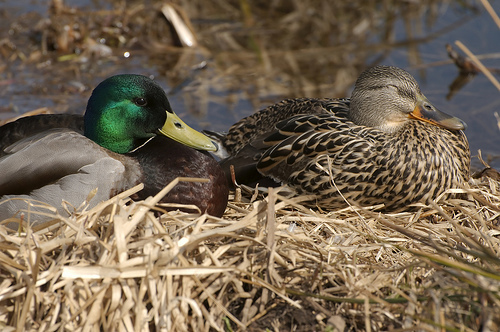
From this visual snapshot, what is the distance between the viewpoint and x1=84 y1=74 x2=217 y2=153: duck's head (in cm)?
398

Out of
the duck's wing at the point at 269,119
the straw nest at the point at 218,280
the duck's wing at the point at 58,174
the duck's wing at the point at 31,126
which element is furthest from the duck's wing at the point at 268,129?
the straw nest at the point at 218,280

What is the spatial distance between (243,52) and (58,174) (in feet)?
12.3

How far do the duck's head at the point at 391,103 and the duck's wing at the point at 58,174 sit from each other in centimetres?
149

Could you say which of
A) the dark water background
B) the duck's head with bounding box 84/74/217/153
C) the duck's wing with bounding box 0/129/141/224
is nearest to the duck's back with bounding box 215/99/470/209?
the duck's head with bounding box 84/74/217/153

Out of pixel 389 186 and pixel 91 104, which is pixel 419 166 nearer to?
pixel 389 186

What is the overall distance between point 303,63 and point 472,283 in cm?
452

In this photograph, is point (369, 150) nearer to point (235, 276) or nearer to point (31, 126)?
point (235, 276)

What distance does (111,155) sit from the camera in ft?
12.8

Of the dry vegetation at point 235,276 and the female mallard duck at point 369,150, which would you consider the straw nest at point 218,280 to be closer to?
the dry vegetation at point 235,276

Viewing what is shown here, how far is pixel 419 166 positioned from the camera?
414cm

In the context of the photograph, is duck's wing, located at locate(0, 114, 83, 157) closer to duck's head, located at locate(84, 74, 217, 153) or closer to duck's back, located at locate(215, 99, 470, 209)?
duck's head, located at locate(84, 74, 217, 153)

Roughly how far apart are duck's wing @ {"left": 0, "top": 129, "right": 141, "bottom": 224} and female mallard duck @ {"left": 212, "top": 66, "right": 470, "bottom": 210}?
990 mm

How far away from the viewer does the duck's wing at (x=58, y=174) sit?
375 cm

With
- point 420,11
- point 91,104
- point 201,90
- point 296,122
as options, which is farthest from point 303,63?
point 91,104
